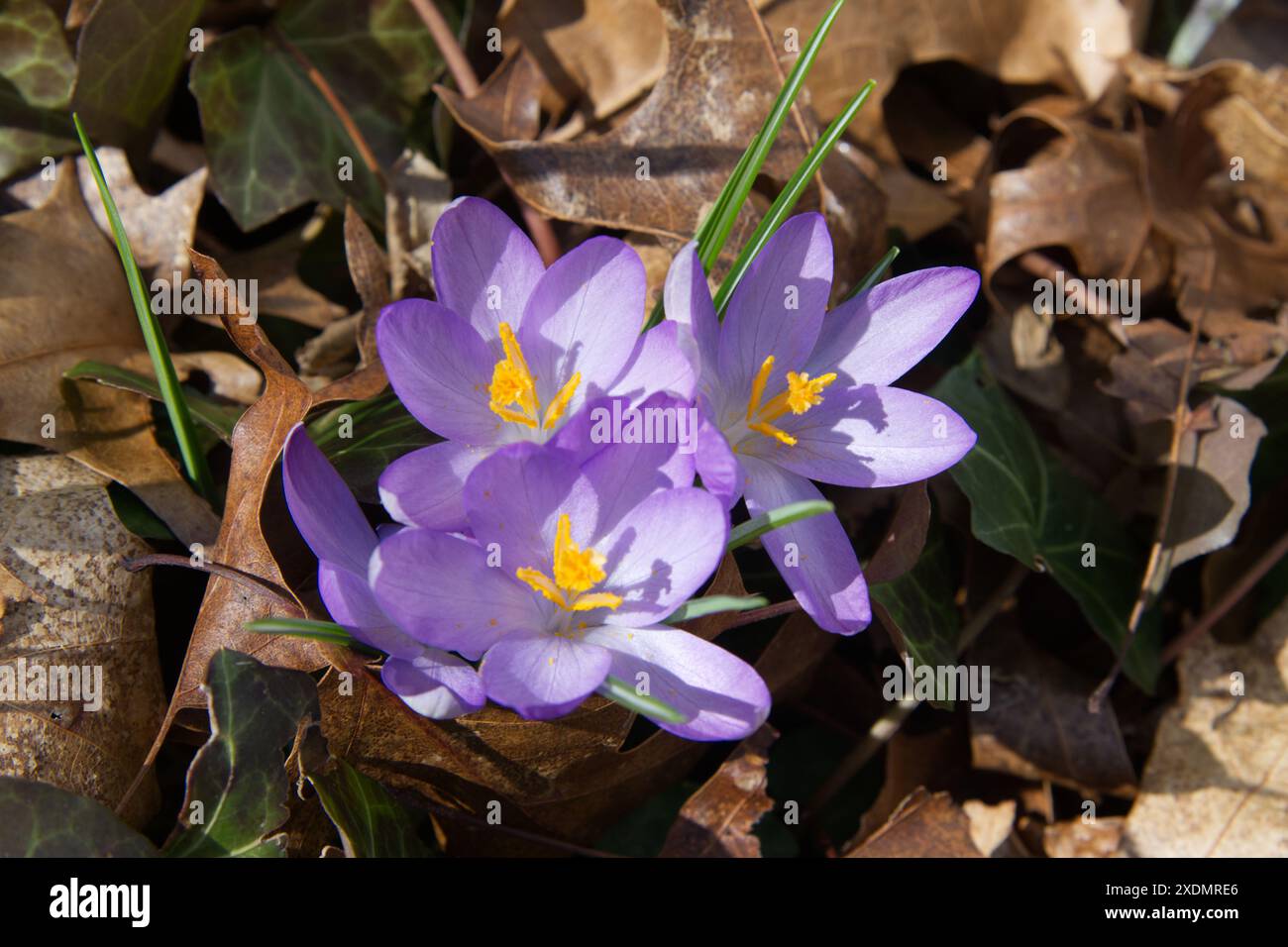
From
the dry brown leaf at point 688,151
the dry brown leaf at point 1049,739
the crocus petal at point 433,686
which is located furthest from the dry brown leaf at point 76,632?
the dry brown leaf at point 1049,739

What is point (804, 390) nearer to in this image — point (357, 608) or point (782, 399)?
point (782, 399)

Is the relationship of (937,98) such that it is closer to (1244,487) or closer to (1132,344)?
(1132,344)

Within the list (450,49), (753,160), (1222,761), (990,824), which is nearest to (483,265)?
(753,160)

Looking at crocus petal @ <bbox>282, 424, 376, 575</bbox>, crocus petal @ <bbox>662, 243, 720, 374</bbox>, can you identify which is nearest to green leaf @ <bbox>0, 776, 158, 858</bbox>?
crocus petal @ <bbox>282, 424, 376, 575</bbox>

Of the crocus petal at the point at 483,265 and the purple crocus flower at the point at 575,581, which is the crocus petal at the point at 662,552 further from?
the crocus petal at the point at 483,265

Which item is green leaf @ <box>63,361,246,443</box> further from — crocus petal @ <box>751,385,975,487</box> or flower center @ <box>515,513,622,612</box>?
crocus petal @ <box>751,385,975,487</box>

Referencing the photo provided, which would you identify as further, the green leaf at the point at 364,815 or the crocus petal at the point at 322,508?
the green leaf at the point at 364,815
